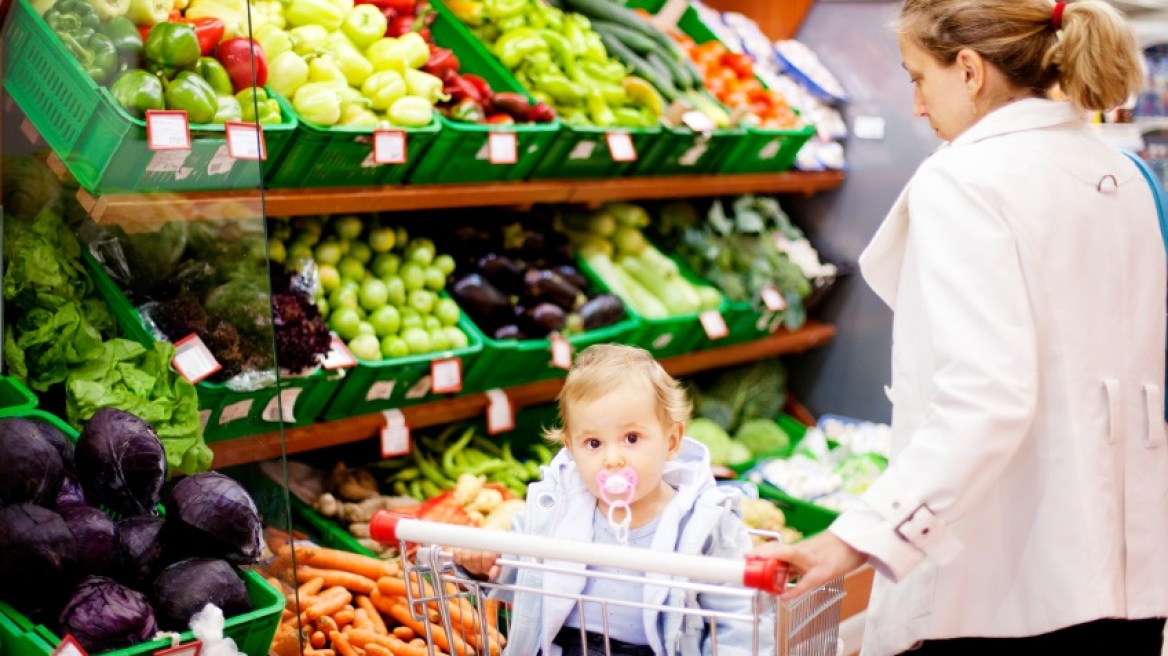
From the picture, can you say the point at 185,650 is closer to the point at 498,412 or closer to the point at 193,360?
the point at 193,360

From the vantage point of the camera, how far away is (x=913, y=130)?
16.1 ft

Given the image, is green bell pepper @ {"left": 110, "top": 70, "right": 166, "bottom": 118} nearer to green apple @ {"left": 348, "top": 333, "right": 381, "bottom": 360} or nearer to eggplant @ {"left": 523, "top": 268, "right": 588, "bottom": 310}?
green apple @ {"left": 348, "top": 333, "right": 381, "bottom": 360}

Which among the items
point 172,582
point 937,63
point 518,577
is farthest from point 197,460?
point 937,63

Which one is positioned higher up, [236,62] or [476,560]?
[236,62]

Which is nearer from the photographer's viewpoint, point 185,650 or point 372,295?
point 185,650

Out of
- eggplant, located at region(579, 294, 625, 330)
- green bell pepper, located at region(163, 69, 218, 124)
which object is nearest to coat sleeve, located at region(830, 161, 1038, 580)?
green bell pepper, located at region(163, 69, 218, 124)

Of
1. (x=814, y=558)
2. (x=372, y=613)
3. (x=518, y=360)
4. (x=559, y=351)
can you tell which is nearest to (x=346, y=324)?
(x=518, y=360)

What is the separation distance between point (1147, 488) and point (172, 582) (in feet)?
4.96

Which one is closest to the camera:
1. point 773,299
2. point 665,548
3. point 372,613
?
point 665,548

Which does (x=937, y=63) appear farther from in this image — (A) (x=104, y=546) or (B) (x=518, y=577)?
(A) (x=104, y=546)

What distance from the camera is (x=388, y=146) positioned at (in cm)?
304

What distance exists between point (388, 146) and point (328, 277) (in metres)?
0.46

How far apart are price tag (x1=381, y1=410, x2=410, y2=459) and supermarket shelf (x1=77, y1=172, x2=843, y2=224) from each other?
0.58 meters

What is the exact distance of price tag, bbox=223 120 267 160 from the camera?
1966 millimetres
